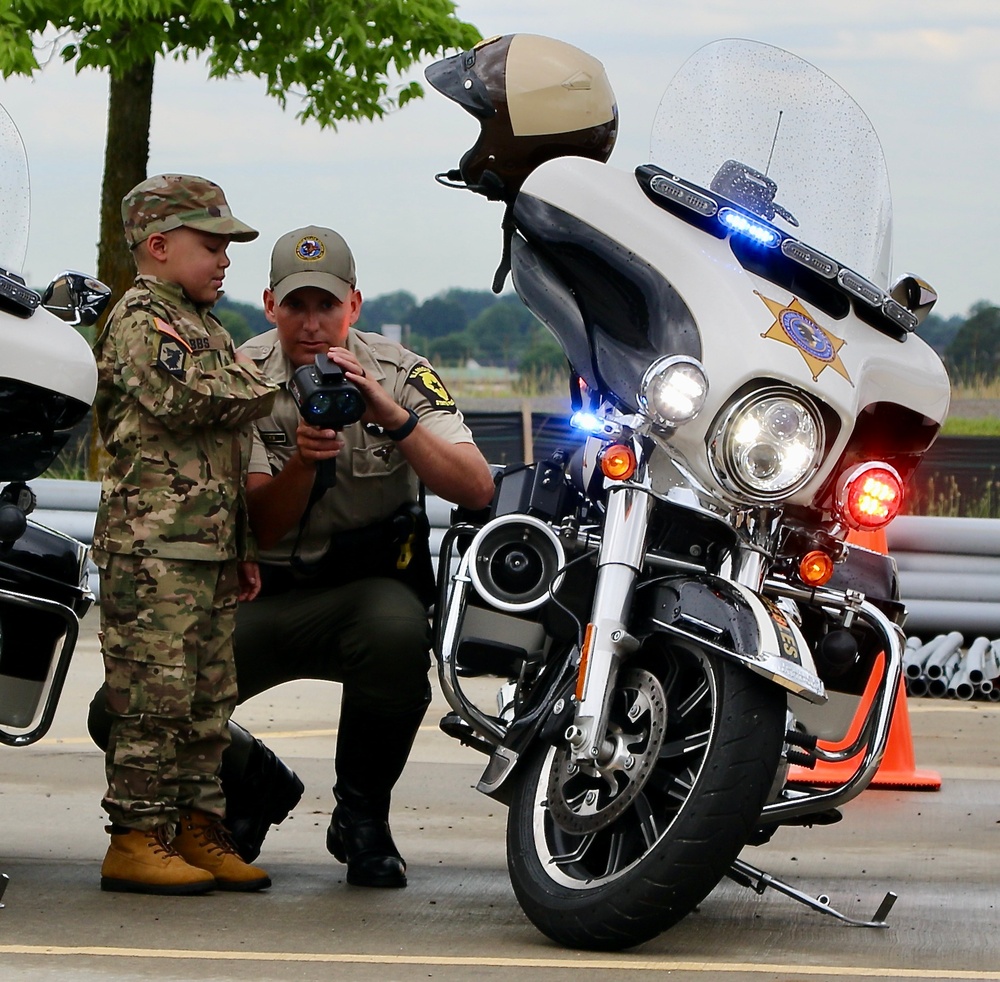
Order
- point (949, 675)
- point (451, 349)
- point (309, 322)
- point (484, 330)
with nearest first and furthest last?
point (309, 322), point (949, 675), point (451, 349), point (484, 330)

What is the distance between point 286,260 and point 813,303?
1329 millimetres

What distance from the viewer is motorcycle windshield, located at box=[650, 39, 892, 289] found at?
4172 millimetres

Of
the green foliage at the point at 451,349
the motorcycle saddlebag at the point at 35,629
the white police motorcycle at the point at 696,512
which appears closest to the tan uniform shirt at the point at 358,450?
the white police motorcycle at the point at 696,512

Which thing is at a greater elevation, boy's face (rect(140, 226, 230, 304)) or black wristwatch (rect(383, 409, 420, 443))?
boy's face (rect(140, 226, 230, 304))

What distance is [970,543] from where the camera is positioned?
8477 mm

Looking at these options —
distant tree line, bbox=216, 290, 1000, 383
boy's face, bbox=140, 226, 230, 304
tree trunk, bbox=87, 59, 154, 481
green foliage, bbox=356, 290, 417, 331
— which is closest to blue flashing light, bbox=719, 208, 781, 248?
boy's face, bbox=140, 226, 230, 304

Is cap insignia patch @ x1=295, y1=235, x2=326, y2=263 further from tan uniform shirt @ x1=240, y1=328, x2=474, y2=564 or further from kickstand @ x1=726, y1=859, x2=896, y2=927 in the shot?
kickstand @ x1=726, y1=859, x2=896, y2=927

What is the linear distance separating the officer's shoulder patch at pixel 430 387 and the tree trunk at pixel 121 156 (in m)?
7.64

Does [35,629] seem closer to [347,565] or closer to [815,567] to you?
[347,565]

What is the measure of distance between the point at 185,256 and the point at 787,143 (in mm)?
1394

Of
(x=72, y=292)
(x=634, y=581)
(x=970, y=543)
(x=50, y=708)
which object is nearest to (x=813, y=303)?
(x=634, y=581)

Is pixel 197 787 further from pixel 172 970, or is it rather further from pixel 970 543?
pixel 970 543

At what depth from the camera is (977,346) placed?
15523 millimetres

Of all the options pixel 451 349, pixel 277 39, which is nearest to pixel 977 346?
pixel 277 39
